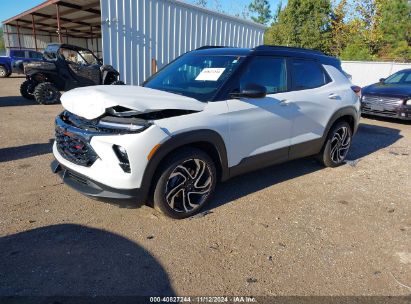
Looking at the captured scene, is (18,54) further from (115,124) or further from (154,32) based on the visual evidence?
(115,124)

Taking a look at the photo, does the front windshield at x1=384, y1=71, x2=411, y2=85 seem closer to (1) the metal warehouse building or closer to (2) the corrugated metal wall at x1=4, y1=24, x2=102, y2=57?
(1) the metal warehouse building

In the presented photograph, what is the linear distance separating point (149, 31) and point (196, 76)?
7509 millimetres

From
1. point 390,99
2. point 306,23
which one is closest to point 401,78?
point 390,99

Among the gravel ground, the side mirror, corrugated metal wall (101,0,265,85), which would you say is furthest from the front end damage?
corrugated metal wall (101,0,265,85)

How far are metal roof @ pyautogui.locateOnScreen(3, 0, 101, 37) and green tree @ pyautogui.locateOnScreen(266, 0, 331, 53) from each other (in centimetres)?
1712

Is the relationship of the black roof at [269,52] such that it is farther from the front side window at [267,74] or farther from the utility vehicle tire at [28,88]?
the utility vehicle tire at [28,88]

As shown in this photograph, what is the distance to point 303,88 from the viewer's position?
4293mm

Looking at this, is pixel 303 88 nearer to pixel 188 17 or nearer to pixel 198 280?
pixel 198 280

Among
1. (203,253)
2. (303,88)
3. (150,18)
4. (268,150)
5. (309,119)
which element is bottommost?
(203,253)

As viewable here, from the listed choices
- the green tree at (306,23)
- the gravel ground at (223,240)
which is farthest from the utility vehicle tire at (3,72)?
the green tree at (306,23)

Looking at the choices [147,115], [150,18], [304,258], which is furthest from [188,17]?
[304,258]

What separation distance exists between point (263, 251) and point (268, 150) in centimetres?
135

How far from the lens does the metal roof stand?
1608 cm

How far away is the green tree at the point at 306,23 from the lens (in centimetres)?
3054
